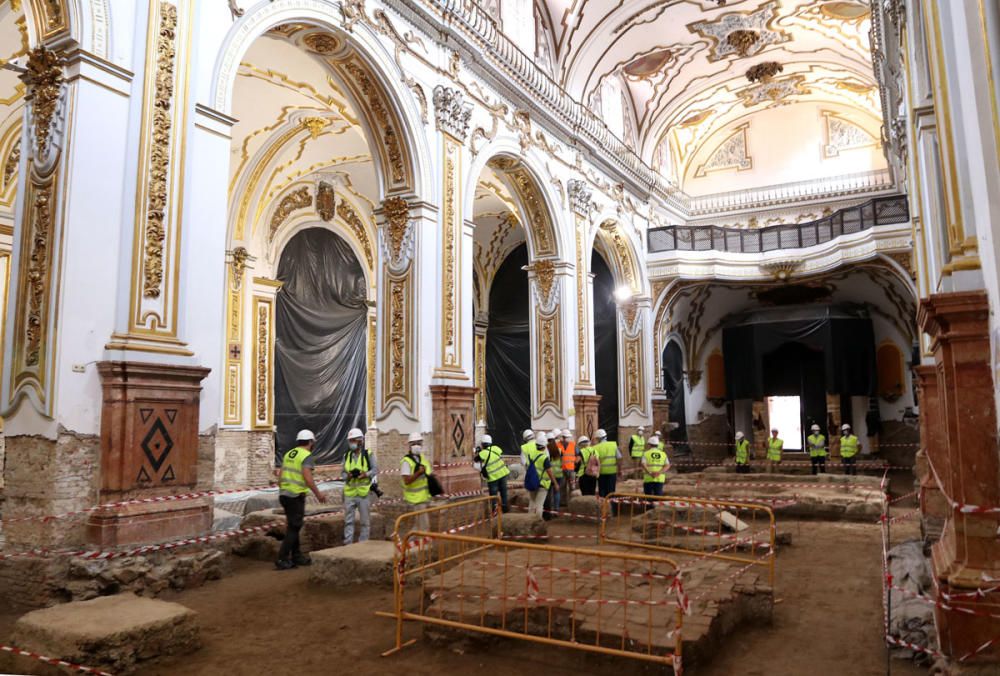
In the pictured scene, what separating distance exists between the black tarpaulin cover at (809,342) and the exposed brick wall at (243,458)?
13.2 meters

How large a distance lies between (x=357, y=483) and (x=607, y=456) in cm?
397

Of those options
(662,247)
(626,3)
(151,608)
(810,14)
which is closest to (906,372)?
(662,247)

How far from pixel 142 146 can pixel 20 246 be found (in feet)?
4.31

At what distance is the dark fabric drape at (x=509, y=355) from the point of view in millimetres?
20000

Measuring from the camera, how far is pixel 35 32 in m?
6.27

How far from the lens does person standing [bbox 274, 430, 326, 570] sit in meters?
7.17

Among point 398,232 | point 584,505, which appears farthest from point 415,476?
point 398,232

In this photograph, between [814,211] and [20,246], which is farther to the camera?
[814,211]

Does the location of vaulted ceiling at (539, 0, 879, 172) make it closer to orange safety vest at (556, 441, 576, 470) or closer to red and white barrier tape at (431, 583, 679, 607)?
orange safety vest at (556, 441, 576, 470)

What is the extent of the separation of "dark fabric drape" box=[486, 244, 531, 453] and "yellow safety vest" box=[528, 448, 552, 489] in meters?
10.1

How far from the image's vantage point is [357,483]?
7.72 meters

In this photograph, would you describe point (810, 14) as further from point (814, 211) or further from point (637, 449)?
point (637, 449)

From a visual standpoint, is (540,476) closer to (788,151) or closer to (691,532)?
(691,532)

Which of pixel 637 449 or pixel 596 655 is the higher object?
pixel 637 449
